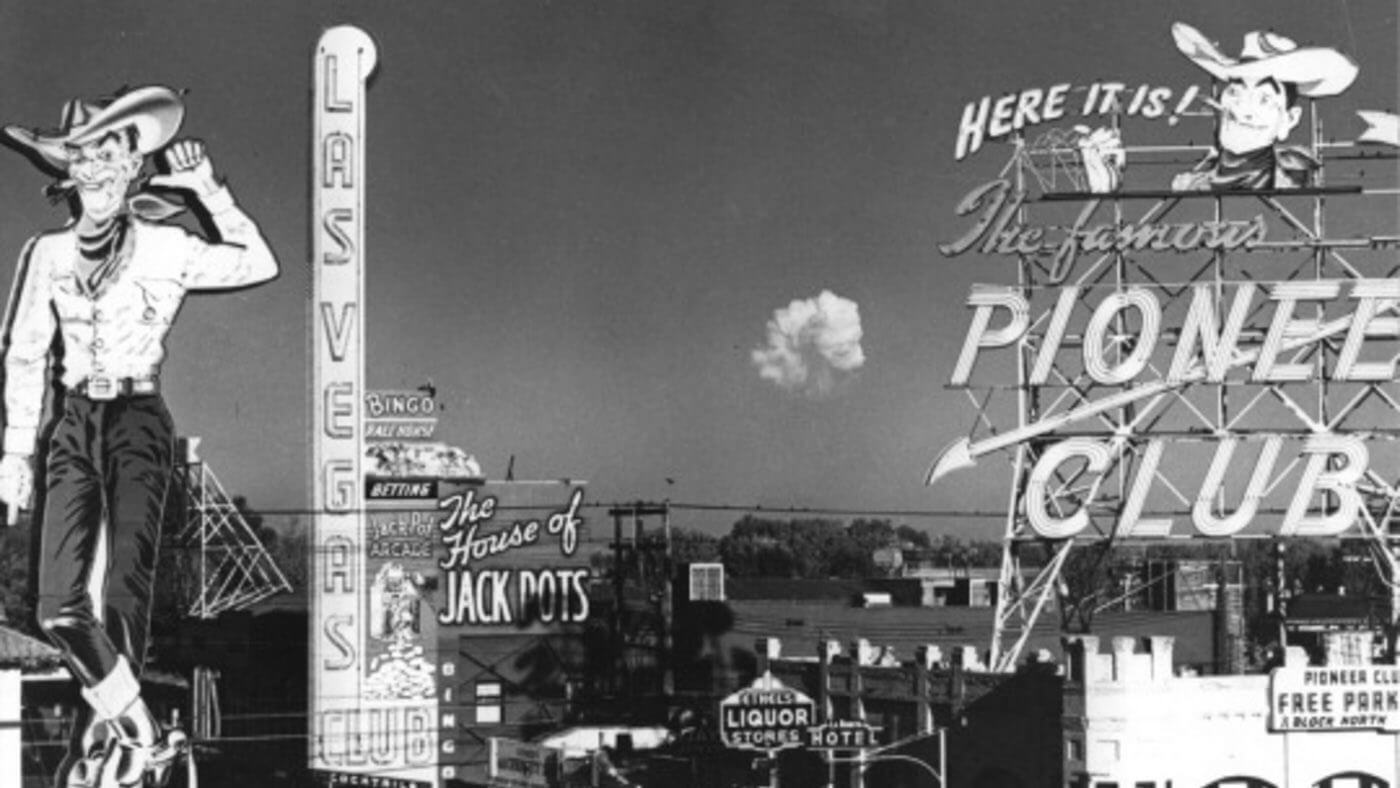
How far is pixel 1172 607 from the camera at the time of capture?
2675cm

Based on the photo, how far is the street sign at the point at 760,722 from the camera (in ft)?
71.5

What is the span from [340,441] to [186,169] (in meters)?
2.97

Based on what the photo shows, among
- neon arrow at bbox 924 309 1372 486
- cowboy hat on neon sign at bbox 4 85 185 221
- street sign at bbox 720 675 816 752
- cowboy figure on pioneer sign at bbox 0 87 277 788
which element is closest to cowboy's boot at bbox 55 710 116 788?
cowboy figure on pioneer sign at bbox 0 87 277 788

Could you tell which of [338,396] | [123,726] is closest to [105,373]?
[338,396]

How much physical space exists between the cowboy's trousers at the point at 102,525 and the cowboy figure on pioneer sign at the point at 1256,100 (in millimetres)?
10651

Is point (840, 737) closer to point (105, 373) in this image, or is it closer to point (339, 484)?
point (339, 484)

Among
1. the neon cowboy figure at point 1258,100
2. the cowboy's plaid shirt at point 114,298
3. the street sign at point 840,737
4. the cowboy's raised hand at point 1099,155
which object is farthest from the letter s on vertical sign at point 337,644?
the neon cowboy figure at point 1258,100

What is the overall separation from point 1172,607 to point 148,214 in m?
13.3

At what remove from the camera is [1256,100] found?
2238cm

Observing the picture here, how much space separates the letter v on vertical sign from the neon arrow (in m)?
6.02

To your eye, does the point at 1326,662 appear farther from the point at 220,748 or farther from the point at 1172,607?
the point at 220,748

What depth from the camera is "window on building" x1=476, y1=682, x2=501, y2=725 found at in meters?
22.4

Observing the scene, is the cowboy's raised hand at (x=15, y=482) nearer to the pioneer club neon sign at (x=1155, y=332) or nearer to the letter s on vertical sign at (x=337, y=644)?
the letter s on vertical sign at (x=337, y=644)

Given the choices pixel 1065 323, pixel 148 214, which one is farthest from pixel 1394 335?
pixel 148 214
